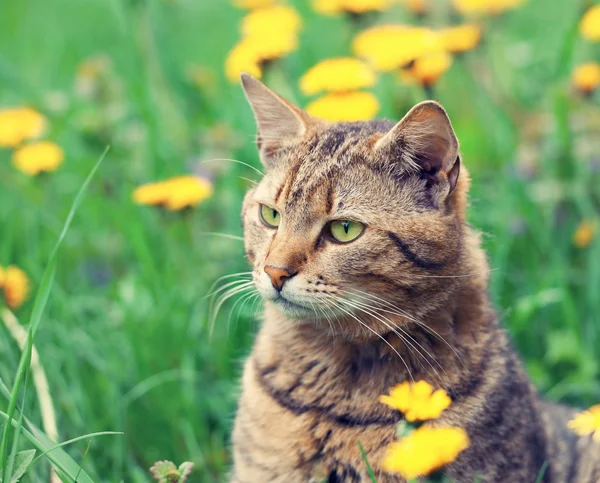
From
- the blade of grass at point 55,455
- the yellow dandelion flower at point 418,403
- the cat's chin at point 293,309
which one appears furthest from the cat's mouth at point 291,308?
the blade of grass at point 55,455

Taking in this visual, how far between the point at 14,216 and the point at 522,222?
6.83 feet

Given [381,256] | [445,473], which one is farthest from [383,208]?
[445,473]

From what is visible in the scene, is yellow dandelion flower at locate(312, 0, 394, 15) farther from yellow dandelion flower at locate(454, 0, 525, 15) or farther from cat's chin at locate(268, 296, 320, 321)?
cat's chin at locate(268, 296, 320, 321)

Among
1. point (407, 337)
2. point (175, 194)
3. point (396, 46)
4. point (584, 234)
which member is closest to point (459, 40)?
A: point (396, 46)

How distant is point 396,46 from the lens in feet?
9.52

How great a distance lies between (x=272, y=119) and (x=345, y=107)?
687mm

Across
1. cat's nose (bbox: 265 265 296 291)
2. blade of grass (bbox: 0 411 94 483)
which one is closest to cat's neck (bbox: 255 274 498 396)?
cat's nose (bbox: 265 265 296 291)

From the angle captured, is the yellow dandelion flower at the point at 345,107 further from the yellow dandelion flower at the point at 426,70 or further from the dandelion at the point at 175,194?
the dandelion at the point at 175,194

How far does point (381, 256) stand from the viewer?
196 cm

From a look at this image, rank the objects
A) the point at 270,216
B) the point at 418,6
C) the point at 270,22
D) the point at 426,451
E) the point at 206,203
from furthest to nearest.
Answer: the point at 418,6
the point at 206,203
the point at 270,22
the point at 270,216
the point at 426,451

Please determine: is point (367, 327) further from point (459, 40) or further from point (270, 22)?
point (270, 22)

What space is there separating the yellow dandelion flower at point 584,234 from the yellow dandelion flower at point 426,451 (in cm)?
183

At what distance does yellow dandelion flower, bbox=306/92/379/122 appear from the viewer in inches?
114

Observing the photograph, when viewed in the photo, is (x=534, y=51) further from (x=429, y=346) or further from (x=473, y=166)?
(x=429, y=346)
